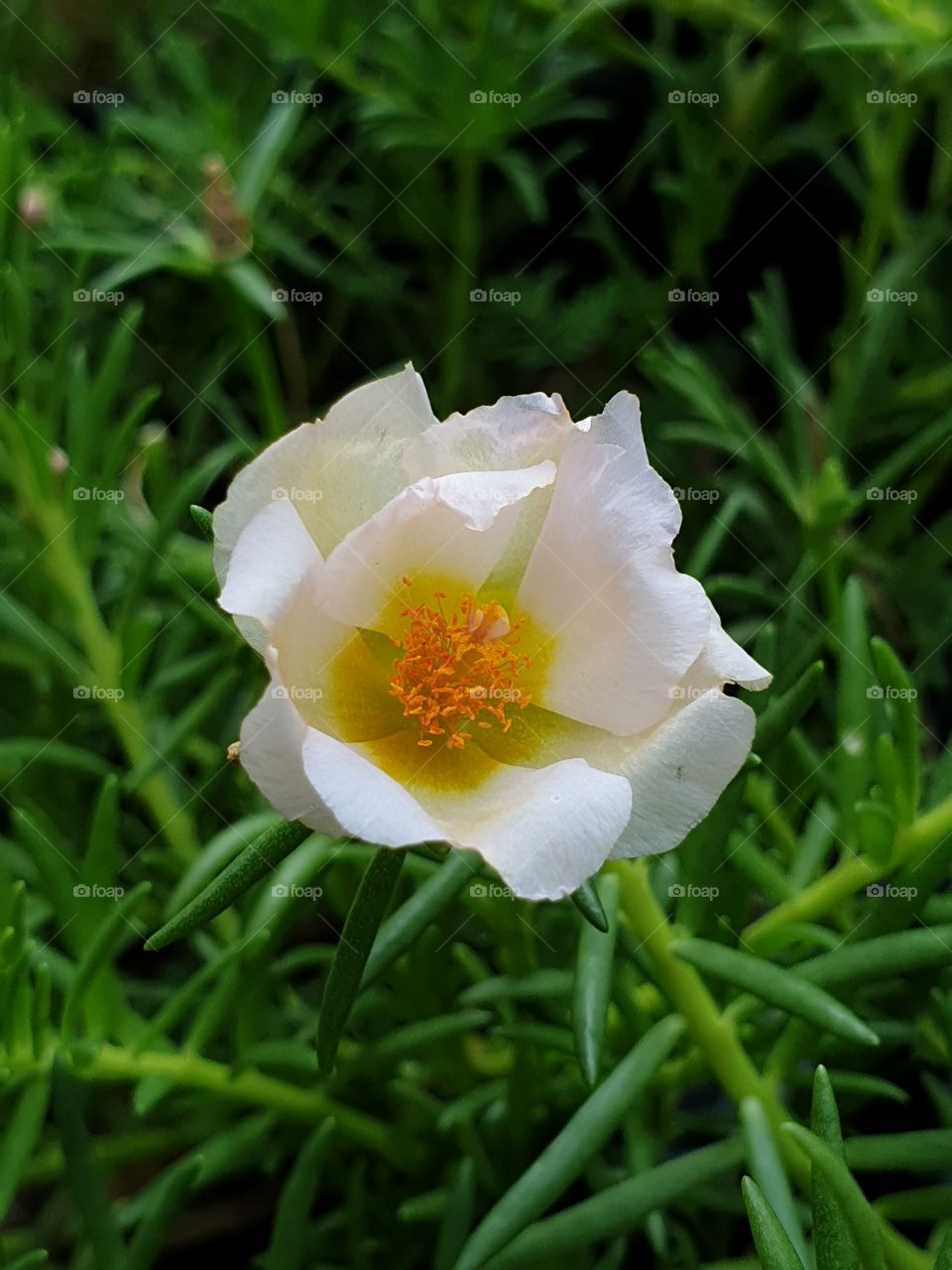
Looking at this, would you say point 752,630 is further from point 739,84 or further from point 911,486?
point 739,84

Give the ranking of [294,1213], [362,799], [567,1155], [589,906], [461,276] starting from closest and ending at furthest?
[362,799] → [589,906] → [567,1155] → [294,1213] → [461,276]

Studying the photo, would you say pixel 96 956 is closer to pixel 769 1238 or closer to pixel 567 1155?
pixel 567 1155

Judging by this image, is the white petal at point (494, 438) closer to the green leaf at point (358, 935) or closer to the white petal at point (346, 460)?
the white petal at point (346, 460)

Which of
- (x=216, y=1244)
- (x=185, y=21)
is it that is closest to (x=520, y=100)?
(x=185, y=21)

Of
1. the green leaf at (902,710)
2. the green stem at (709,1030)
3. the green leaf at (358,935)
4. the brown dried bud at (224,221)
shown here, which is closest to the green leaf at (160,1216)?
the green leaf at (358,935)

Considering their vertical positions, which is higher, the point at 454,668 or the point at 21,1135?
the point at 454,668

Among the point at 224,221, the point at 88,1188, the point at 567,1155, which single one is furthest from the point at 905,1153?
the point at 224,221

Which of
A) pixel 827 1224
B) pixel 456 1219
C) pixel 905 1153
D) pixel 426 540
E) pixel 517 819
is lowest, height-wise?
pixel 456 1219
